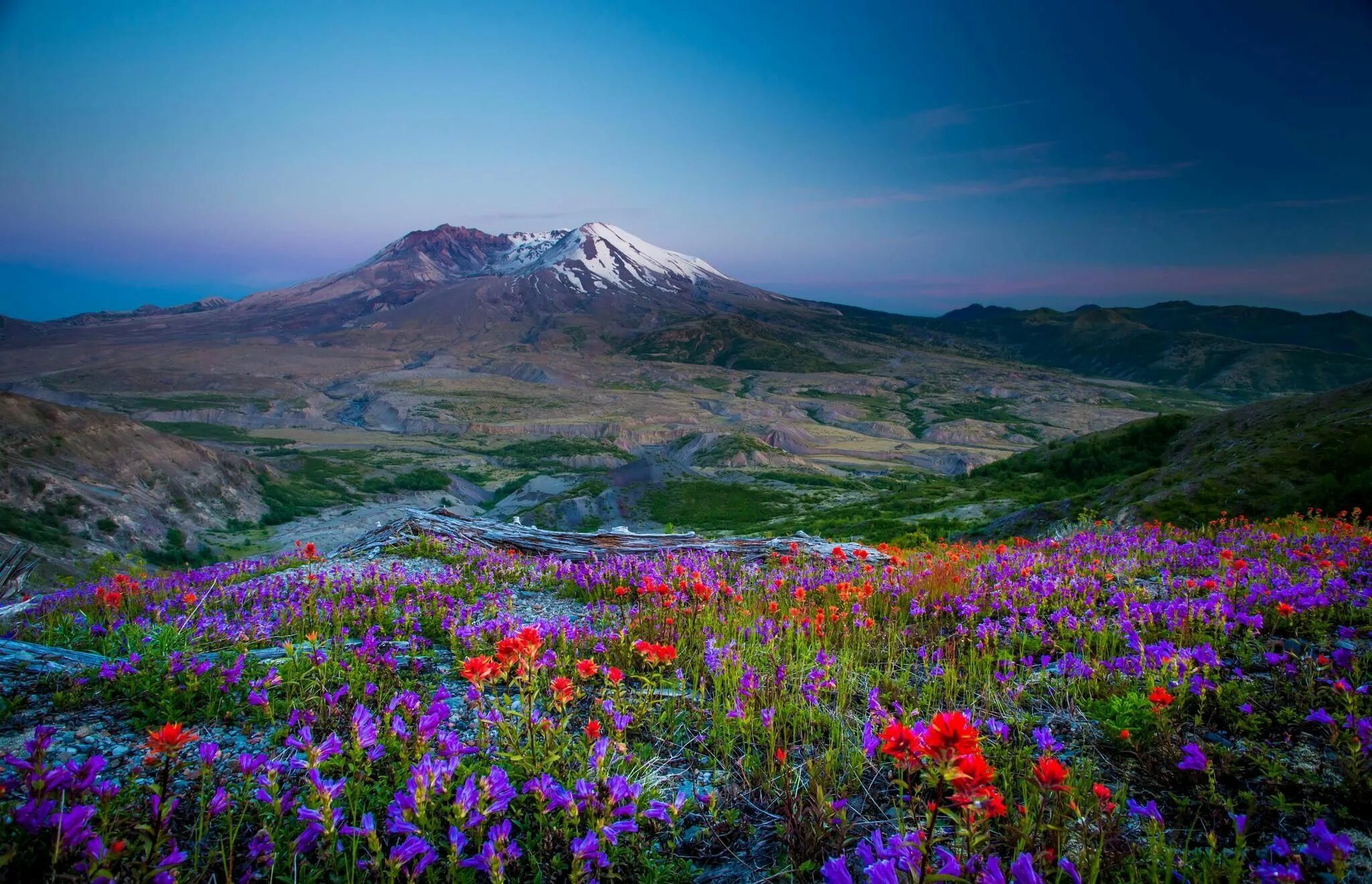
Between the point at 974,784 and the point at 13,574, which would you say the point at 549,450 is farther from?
the point at 974,784

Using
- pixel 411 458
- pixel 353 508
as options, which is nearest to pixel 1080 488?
pixel 353 508

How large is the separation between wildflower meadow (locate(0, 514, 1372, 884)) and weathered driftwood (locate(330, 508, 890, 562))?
3382mm

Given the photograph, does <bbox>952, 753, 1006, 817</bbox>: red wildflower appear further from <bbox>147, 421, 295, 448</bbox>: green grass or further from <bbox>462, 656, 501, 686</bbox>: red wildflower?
<bbox>147, 421, 295, 448</bbox>: green grass

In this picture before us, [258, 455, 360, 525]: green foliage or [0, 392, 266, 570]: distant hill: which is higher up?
[0, 392, 266, 570]: distant hill

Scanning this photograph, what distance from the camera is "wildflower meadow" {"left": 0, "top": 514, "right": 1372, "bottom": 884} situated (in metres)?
2.21

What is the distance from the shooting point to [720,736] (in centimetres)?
353

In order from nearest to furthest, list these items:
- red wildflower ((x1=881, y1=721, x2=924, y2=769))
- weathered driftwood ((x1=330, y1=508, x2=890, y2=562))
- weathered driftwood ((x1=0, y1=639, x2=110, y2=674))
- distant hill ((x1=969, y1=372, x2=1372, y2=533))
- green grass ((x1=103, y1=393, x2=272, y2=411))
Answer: red wildflower ((x1=881, y1=721, x2=924, y2=769)) → weathered driftwood ((x1=0, y1=639, x2=110, y2=674)) → weathered driftwood ((x1=330, y1=508, x2=890, y2=562)) → distant hill ((x1=969, y1=372, x2=1372, y2=533)) → green grass ((x1=103, y1=393, x2=272, y2=411))

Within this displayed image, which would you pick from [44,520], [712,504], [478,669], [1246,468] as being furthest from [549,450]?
[478,669]

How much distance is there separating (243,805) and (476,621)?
319 centimetres

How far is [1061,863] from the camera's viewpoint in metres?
1.99

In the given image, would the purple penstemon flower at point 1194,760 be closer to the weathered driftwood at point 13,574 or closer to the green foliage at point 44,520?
the weathered driftwood at point 13,574

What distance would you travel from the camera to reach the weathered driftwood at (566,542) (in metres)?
9.89

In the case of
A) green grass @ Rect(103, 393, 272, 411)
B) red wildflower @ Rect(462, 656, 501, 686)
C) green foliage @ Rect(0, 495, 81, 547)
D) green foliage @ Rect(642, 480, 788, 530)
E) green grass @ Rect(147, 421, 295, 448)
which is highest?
red wildflower @ Rect(462, 656, 501, 686)

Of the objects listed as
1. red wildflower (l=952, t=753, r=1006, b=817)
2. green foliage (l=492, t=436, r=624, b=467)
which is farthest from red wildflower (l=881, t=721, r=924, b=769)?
green foliage (l=492, t=436, r=624, b=467)
